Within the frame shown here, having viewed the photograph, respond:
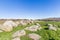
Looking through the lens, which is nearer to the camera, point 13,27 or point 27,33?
point 27,33

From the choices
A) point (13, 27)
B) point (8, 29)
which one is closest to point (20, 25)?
point (13, 27)

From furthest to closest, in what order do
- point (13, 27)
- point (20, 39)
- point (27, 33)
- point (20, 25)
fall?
point (20, 25), point (13, 27), point (27, 33), point (20, 39)

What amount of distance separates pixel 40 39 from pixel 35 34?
86cm

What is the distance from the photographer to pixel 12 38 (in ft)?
39.9

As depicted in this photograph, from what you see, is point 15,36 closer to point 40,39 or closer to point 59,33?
point 40,39

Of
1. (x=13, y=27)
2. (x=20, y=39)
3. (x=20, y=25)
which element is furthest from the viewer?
(x=20, y=25)

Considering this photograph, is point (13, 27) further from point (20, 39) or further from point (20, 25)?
point (20, 39)

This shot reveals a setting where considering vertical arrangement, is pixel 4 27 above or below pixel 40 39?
above

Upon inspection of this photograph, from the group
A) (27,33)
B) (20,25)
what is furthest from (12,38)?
(20,25)

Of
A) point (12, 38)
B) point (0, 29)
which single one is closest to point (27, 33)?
point (12, 38)

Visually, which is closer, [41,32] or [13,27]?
[41,32]

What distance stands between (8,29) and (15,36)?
1923mm

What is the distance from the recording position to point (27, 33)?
1327 centimetres

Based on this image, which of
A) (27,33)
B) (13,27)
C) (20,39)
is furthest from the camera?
(13,27)
